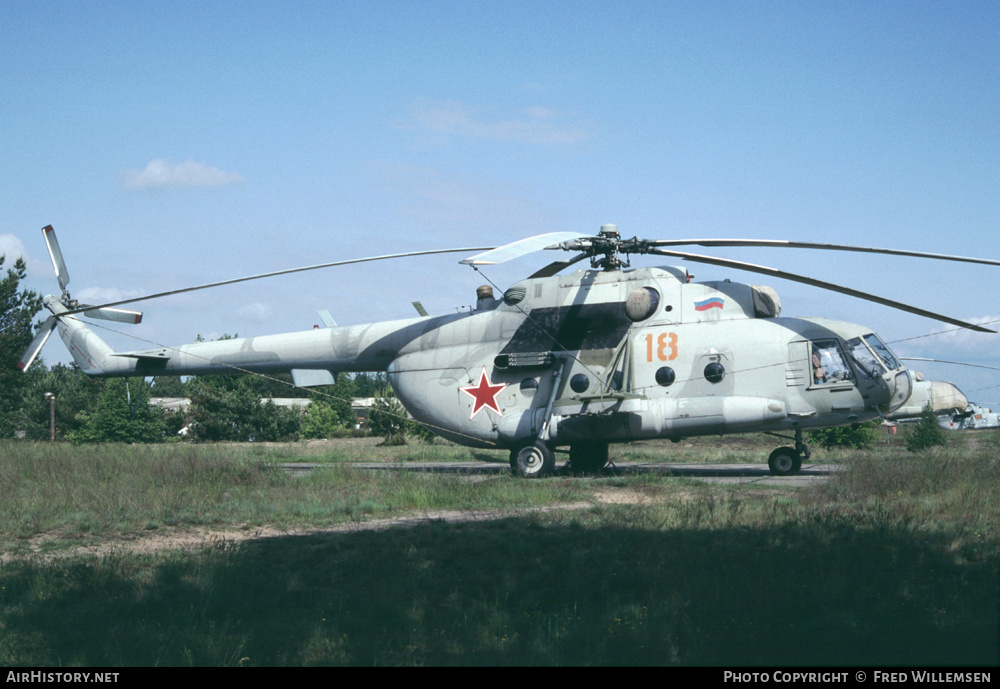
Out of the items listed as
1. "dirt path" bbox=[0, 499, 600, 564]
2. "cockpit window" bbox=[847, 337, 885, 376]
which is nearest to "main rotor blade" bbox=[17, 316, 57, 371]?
"dirt path" bbox=[0, 499, 600, 564]

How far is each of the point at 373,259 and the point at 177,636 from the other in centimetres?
949

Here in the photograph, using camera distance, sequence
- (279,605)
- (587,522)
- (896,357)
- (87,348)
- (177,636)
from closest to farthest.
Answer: (177,636), (279,605), (587,522), (896,357), (87,348)

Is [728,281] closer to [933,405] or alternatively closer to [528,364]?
[528,364]

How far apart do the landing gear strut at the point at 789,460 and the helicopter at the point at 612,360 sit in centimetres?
3

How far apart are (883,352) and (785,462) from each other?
3.09 metres

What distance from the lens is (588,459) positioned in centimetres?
1869

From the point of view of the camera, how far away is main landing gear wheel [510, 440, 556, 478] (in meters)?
17.5

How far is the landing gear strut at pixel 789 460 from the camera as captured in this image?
17300mm

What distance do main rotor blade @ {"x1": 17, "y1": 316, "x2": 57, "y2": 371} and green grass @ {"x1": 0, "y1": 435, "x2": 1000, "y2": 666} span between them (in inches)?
446

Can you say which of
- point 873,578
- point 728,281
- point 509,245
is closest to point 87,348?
point 509,245

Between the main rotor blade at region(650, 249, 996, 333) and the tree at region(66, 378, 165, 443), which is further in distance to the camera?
the tree at region(66, 378, 165, 443)

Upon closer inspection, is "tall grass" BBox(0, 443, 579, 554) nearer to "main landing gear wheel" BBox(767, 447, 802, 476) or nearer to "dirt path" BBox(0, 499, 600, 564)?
"dirt path" BBox(0, 499, 600, 564)

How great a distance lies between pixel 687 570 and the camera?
8445 millimetres

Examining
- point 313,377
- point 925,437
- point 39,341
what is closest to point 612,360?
point 313,377
